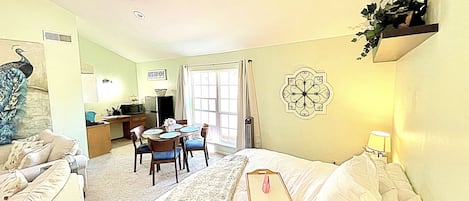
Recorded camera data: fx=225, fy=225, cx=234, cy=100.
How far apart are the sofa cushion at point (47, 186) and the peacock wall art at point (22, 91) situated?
2.42 meters

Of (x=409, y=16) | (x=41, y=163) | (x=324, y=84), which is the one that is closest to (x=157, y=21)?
(x=41, y=163)

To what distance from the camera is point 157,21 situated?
397 cm

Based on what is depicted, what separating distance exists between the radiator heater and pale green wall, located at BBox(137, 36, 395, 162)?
0.22 m

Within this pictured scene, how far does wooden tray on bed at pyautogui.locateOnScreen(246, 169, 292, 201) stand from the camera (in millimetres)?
1639

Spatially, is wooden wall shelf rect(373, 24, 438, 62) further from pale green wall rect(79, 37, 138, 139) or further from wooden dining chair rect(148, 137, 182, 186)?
pale green wall rect(79, 37, 138, 139)

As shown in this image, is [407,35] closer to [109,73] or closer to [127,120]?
[127,120]

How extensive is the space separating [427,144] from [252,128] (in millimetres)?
3078

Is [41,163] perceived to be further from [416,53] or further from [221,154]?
[416,53]

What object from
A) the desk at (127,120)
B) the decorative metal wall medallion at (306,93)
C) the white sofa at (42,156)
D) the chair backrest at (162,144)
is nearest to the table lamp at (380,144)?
the decorative metal wall medallion at (306,93)

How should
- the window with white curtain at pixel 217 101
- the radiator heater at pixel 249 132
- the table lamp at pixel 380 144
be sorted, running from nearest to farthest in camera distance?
the table lamp at pixel 380 144
the radiator heater at pixel 249 132
the window with white curtain at pixel 217 101

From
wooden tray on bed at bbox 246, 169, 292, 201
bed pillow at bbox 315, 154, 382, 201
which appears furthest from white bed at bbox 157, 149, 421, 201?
wooden tray on bed at bbox 246, 169, 292, 201

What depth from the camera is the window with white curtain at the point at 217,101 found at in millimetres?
4816

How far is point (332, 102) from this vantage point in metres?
3.43

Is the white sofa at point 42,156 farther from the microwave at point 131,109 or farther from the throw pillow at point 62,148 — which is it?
the microwave at point 131,109
